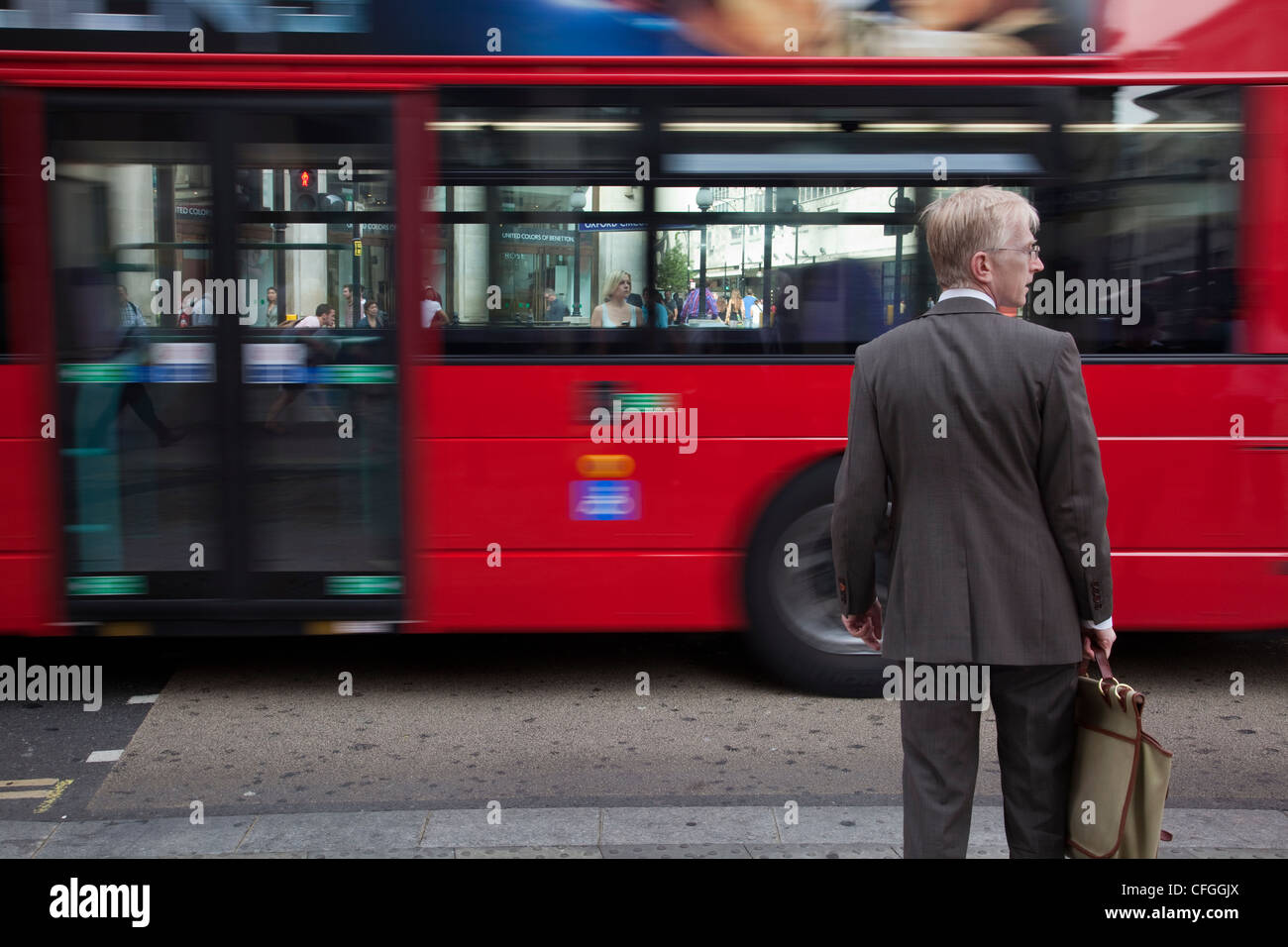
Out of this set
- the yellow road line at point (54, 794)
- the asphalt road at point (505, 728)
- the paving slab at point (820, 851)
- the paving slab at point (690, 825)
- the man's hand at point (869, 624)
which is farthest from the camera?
the asphalt road at point (505, 728)

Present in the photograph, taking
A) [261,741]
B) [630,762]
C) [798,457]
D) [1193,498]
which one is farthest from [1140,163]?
[261,741]

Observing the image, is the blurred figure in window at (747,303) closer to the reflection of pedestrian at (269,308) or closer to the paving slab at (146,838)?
the reflection of pedestrian at (269,308)

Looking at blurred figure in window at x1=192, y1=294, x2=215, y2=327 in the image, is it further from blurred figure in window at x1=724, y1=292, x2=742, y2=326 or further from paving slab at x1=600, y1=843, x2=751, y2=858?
paving slab at x1=600, y1=843, x2=751, y2=858

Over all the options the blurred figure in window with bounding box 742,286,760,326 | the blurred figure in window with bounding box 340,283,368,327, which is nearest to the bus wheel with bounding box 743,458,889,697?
the blurred figure in window with bounding box 742,286,760,326

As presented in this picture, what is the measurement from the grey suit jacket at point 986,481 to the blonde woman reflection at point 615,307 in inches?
106

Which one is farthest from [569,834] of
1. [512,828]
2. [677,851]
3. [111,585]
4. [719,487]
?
[111,585]

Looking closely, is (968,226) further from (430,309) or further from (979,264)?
(430,309)

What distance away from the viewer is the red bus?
17.3ft

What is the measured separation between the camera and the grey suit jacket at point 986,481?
260 centimetres

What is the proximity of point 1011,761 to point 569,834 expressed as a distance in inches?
69.6

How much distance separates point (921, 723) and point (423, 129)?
3648 millimetres

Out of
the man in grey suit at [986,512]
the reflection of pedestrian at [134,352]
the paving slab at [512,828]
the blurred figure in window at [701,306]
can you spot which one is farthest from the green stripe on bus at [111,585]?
the man in grey suit at [986,512]

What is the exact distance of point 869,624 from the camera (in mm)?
2953

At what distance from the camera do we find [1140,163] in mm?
5312
